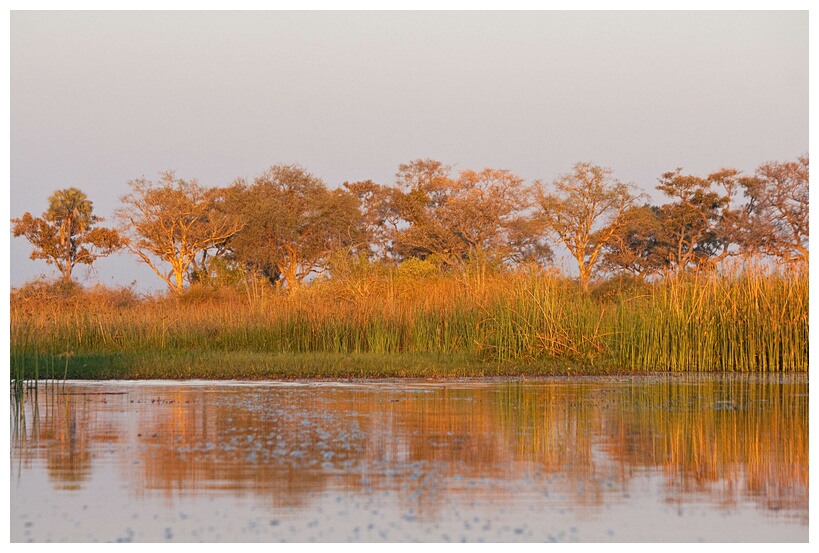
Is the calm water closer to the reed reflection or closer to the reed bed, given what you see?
the reed reflection

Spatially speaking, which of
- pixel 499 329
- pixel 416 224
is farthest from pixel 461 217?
pixel 499 329

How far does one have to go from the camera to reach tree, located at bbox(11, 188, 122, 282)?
1924 inches

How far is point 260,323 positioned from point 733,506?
48.0ft

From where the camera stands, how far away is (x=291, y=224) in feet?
161

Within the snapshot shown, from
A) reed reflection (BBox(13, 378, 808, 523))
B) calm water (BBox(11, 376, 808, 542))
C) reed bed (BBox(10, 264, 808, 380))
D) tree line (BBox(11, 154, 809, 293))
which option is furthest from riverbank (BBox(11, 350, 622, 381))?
tree line (BBox(11, 154, 809, 293))

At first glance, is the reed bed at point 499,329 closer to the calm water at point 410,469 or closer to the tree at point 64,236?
the calm water at point 410,469

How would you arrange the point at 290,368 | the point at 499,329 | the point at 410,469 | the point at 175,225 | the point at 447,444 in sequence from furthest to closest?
the point at 175,225, the point at 499,329, the point at 290,368, the point at 447,444, the point at 410,469

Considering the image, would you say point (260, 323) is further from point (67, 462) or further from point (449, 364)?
point (67, 462)

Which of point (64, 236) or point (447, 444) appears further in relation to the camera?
point (64, 236)

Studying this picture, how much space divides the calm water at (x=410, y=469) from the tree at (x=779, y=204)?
3926cm

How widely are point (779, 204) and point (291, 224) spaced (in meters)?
21.7

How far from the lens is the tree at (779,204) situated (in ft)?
159

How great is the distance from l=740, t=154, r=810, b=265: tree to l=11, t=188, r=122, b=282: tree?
28345mm

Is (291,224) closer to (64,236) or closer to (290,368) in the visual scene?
(64,236)
